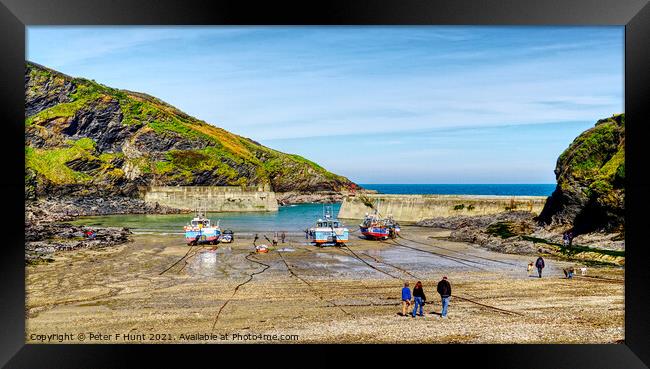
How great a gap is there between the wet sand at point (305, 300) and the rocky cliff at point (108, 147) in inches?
2192

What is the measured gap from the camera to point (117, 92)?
10306 centimetres

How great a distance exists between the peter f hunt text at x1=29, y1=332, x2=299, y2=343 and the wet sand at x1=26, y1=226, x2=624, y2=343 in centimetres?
3

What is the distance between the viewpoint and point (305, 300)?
17.2 m

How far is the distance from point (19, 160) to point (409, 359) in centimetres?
804

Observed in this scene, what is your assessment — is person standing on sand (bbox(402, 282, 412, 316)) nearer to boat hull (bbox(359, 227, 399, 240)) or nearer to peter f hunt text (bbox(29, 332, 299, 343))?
peter f hunt text (bbox(29, 332, 299, 343))

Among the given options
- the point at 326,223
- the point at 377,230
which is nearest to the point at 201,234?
the point at 326,223

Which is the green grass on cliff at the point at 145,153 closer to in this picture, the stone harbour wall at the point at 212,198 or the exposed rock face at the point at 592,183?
the stone harbour wall at the point at 212,198

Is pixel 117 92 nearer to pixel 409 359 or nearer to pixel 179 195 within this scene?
pixel 179 195

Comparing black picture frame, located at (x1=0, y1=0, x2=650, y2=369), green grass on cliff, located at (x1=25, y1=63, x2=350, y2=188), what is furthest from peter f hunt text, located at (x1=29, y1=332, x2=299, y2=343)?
green grass on cliff, located at (x1=25, y1=63, x2=350, y2=188)

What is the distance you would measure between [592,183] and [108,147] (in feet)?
265

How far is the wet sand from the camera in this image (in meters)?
12.9

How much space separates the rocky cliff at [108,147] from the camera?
80938 mm

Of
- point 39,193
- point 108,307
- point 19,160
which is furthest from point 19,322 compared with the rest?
point 39,193

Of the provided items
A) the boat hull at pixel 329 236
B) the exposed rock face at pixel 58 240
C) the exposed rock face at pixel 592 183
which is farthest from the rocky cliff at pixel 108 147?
the exposed rock face at pixel 592 183
